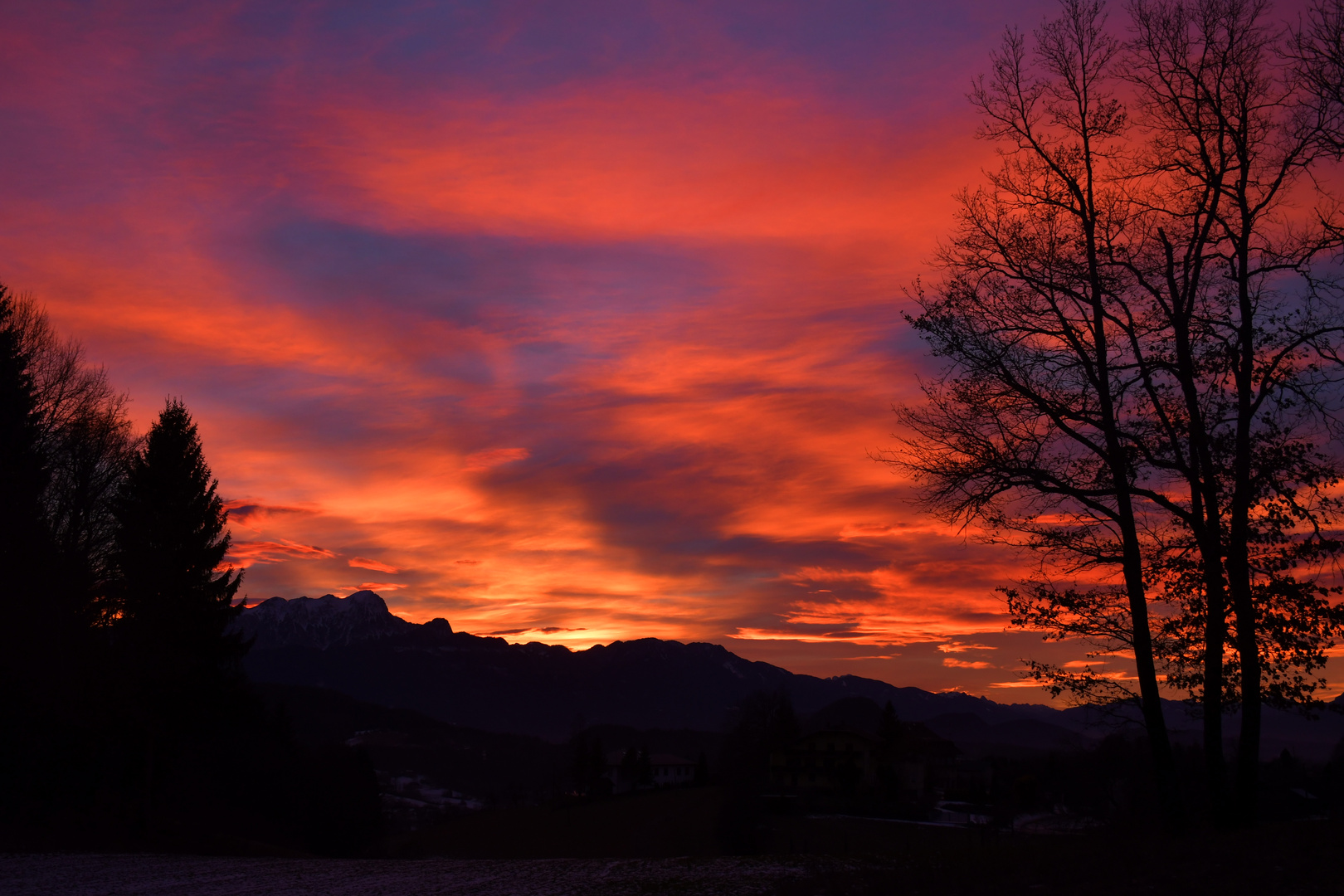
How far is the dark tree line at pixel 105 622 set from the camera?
111ft

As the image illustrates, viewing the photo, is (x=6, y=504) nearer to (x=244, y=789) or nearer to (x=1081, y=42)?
(x=244, y=789)

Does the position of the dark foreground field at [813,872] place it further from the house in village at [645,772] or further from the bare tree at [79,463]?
the house in village at [645,772]

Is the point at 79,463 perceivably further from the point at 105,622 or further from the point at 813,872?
the point at 813,872

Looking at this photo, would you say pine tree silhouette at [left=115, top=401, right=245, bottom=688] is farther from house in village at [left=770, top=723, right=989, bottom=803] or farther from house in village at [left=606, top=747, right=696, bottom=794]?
house in village at [left=606, top=747, right=696, bottom=794]

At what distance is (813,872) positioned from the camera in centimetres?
1947

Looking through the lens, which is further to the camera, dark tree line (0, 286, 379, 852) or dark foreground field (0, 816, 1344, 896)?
dark tree line (0, 286, 379, 852)

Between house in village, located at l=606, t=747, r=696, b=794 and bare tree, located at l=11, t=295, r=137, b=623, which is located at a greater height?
bare tree, located at l=11, t=295, r=137, b=623

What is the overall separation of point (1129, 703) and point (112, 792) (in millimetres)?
42644

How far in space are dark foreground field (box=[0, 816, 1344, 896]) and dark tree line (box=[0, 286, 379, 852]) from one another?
7.42 meters

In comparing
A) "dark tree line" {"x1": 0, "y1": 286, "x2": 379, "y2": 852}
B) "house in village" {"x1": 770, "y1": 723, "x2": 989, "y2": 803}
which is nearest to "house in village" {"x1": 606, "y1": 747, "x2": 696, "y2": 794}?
"house in village" {"x1": 770, "y1": 723, "x2": 989, "y2": 803}

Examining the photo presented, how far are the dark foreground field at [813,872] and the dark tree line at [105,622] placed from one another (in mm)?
7420

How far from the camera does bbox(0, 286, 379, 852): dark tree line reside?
33938 mm

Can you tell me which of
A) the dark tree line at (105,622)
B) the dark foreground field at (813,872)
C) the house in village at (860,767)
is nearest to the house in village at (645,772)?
the house in village at (860,767)

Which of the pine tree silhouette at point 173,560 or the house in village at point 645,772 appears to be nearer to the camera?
the pine tree silhouette at point 173,560
